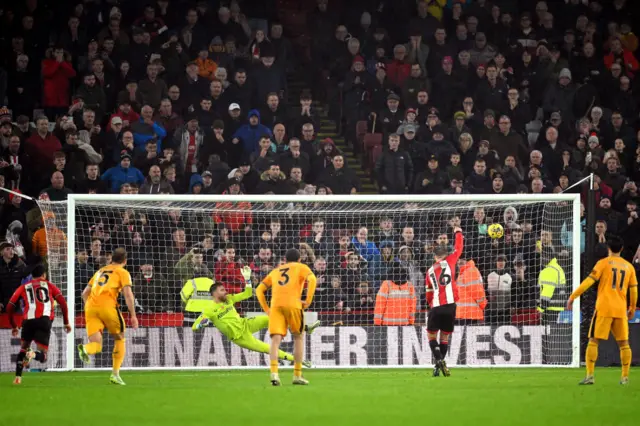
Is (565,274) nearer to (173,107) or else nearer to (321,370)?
(321,370)

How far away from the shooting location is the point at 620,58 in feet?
83.7

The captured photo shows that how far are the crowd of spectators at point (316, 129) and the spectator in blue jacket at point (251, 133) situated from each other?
0.03 meters

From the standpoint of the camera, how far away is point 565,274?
63.0 ft

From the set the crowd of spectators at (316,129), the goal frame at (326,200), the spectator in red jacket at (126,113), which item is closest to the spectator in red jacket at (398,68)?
the crowd of spectators at (316,129)

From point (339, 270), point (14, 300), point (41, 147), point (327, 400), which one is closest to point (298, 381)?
point (327, 400)

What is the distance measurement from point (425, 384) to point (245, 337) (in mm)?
4292

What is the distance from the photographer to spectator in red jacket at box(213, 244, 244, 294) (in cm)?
1917

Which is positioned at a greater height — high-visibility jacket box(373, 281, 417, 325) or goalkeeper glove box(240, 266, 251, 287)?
goalkeeper glove box(240, 266, 251, 287)

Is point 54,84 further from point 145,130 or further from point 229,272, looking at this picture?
point 229,272

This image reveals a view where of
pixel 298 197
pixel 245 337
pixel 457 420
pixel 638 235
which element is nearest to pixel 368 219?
pixel 298 197

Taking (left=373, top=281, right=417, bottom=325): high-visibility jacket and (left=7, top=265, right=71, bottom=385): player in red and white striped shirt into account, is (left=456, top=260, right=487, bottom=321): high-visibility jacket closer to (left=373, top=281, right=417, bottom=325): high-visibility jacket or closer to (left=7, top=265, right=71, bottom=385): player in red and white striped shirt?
(left=373, top=281, right=417, bottom=325): high-visibility jacket

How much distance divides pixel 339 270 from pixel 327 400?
717cm

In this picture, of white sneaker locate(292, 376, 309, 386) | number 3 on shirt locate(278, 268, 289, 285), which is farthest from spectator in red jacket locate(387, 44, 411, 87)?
white sneaker locate(292, 376, 309, 386)

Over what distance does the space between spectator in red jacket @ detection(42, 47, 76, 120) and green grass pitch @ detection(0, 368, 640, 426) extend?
6.89m
